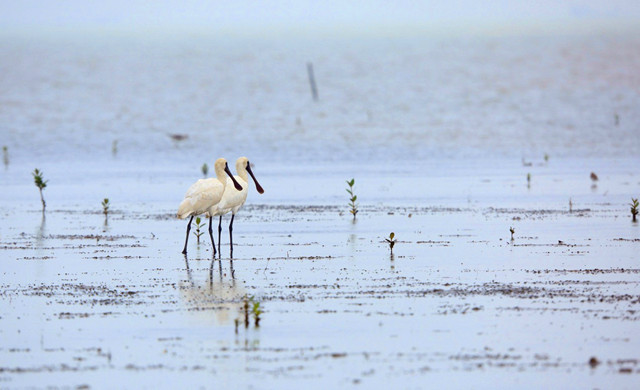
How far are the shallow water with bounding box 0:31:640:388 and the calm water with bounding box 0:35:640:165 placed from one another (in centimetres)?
41

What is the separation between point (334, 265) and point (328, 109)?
46.8m

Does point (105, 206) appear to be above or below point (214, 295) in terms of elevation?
above

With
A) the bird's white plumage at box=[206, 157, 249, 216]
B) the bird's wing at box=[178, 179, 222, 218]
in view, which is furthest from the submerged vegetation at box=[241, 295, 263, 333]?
the bird's white plumage at box=[206, 157, 249, 216]

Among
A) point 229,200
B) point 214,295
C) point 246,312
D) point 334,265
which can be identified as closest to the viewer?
point 246,312

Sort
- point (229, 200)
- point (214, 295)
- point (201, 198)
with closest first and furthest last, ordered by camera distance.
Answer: point (214, 295), point (201, 198), point (229, 200)

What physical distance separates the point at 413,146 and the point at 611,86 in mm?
32849

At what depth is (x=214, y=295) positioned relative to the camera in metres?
12.7

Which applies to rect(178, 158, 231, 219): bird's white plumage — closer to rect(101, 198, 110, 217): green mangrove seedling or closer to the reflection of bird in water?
the reflection of bird in water

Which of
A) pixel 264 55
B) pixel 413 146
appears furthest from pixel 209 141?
pixel 264 55

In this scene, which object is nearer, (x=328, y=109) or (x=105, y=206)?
(x=105, y=206)

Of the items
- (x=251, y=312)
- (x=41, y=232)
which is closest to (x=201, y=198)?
(x=41, y=232)

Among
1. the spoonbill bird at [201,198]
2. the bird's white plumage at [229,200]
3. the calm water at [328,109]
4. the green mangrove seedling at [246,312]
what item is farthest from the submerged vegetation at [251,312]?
the calm water at [328,109]

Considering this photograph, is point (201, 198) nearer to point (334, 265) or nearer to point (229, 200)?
point (229, 200)

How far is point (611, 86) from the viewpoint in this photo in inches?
2709
